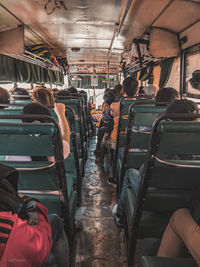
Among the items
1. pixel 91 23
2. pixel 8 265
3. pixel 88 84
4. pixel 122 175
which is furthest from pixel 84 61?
pixel 8 265

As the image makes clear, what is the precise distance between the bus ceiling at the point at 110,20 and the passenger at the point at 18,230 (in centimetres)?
303

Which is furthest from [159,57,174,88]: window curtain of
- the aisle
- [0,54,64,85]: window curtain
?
[0,54,64,85]: window curtain

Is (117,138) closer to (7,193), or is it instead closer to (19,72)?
(7,193)

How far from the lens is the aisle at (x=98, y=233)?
75.4 inches

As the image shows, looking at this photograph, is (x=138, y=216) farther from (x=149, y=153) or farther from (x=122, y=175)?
(x=122, y=175)

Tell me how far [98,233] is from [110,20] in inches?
158

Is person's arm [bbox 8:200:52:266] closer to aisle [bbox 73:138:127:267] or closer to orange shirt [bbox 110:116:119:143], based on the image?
aisle [bbox 73:138:127:267]

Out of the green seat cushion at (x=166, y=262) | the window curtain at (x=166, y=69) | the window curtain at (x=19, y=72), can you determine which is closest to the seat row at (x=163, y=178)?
the green seat cushion at (x=166, y=262)

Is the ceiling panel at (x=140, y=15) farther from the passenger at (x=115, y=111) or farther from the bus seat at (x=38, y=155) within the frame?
the bus seat at (x=38, y=155)

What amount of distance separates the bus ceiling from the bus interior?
0.02 meters

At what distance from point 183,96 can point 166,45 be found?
1323mm

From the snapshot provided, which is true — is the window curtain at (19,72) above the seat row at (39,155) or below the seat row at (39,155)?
above

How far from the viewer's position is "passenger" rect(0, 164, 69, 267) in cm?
74

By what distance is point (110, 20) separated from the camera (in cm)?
391
